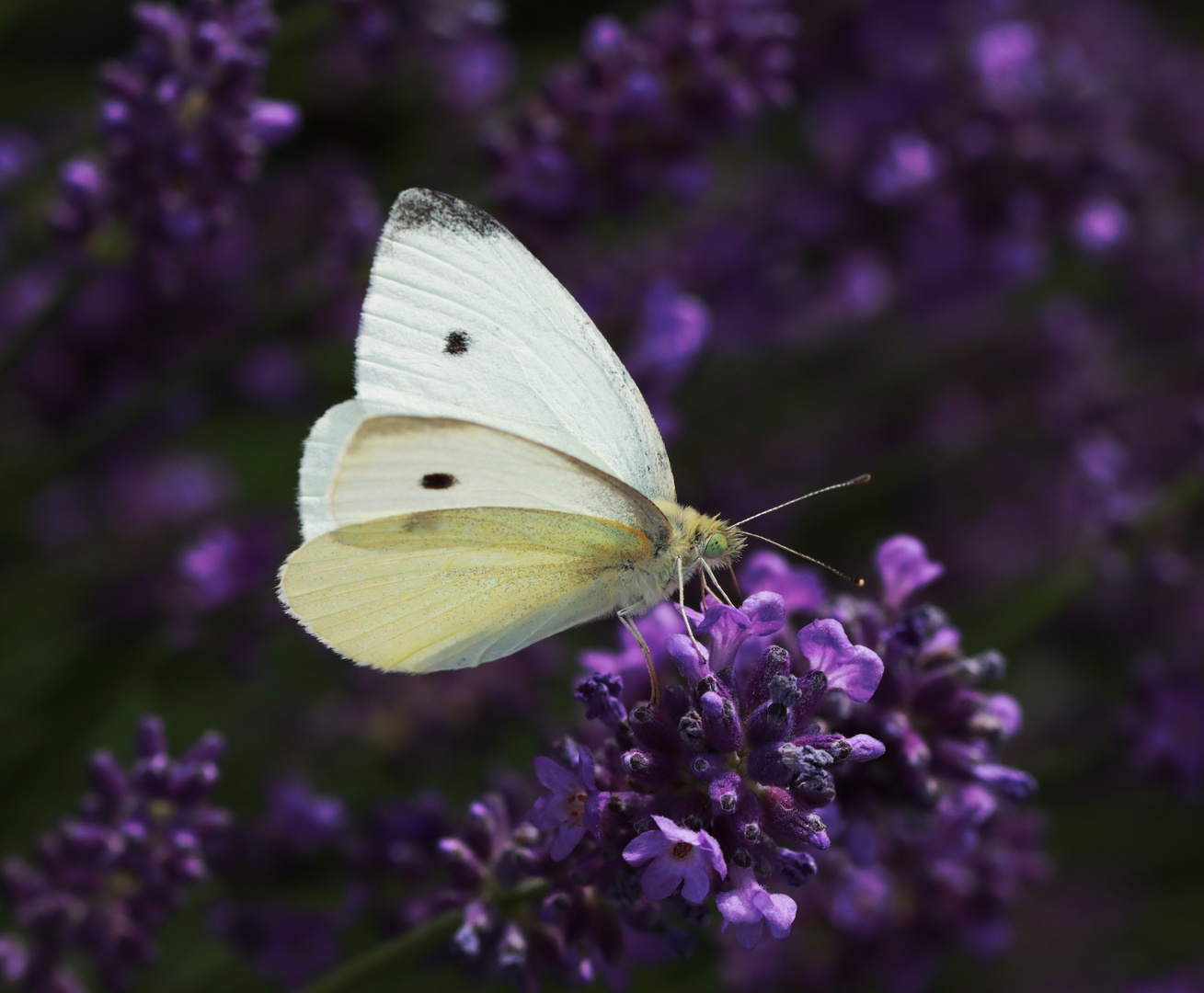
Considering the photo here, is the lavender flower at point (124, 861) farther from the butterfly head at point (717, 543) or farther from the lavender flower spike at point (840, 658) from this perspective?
the lavender flower spike at point (840, 658)

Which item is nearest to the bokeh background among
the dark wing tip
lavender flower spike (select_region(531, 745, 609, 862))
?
the dark wing tip

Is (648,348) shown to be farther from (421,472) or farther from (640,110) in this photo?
(421,472)

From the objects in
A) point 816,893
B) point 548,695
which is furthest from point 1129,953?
point 548,695

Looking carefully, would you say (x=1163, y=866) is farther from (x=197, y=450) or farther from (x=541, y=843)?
(x=197, y=450)

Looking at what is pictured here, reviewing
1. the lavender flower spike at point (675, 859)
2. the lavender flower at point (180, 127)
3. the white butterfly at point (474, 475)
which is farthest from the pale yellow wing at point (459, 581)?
the lavender flower at point (180, 127)

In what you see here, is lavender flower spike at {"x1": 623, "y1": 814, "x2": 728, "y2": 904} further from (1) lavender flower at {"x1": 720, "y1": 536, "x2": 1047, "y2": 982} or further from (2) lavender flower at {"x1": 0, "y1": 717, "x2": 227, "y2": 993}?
(2) lavender flower at {"x1": 0, "y1": 717, "x2": 227, "y2": 993}

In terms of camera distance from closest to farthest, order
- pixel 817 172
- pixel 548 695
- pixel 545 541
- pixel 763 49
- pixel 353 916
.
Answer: pixel 545 541 < pixel 353 916 < pixel 763 49 < pixel 548 695 < pixel 817 172
